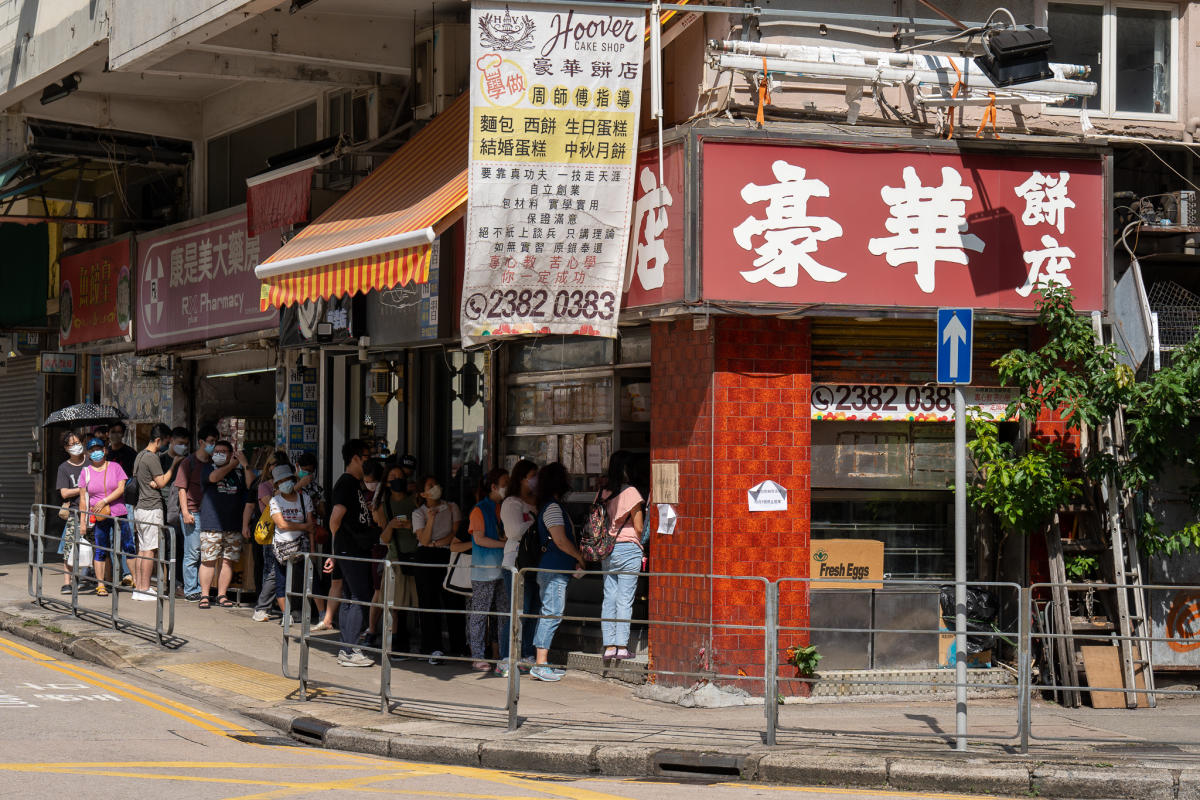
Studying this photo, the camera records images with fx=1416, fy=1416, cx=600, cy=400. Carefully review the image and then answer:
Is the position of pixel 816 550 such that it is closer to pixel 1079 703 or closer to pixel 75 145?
pixel 1079 703

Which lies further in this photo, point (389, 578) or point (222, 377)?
point (222, 377)

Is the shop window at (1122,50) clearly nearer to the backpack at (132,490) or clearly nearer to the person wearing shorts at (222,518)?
the person wearing shorts at (222,518)

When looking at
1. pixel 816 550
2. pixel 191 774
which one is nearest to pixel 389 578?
pixel 191 774

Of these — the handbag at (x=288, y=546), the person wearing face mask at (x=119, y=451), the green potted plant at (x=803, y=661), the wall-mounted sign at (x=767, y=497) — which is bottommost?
the green potted plant at (x=803, y=661)

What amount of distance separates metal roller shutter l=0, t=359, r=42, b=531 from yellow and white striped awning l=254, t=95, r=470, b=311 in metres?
12.7

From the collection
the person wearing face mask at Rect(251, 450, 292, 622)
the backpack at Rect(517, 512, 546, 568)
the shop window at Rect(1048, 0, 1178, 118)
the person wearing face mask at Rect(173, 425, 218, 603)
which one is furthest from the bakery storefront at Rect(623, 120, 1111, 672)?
the person wearing face mask at Rect(173, 425, 218, 603)

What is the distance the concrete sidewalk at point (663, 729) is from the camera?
27.7ft

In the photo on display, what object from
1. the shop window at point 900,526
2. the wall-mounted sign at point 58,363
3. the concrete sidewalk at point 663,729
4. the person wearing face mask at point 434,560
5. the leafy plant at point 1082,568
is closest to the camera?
the concrete sidewalk at point 663,729

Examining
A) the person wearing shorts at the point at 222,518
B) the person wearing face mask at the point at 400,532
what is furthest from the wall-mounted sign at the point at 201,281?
the person wearing face mask at the point at 400,532

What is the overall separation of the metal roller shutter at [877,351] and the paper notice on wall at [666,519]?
161 cm

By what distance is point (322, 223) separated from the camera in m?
13.4

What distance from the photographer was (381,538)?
13016mm

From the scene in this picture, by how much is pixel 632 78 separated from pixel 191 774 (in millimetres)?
5942

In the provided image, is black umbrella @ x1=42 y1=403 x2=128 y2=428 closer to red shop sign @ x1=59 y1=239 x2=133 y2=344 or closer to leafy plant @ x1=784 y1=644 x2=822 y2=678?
red shop sign @ x1=59 y1=239 x2=133 y2=344
